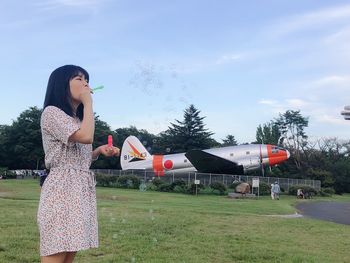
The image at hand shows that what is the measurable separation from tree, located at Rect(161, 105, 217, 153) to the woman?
212ft

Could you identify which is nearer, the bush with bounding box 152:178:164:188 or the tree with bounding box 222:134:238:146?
the bush with bounding box 152:178:164:188

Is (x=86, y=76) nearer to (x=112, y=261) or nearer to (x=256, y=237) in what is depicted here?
(x=112, y=261)

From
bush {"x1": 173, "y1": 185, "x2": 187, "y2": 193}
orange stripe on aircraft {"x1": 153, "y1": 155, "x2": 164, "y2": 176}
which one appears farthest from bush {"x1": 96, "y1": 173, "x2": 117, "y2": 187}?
bush {"x1": 173, "y1": 185, "x2": 187, "y2": 193}

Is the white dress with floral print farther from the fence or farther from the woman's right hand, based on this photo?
the fence

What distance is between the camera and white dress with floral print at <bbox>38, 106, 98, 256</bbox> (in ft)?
9.85

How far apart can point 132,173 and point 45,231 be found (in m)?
36.4

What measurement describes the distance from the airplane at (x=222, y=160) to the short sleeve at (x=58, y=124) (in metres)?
34.8

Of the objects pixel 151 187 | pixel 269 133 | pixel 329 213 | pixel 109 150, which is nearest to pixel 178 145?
pixel 269 133

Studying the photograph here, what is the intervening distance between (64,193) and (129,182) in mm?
32588

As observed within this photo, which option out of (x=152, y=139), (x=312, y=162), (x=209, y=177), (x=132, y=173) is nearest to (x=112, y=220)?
(x=209, y=177)

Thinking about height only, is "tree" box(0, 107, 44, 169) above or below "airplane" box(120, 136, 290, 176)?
above

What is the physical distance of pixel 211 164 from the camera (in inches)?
1576

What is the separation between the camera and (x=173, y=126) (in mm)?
71625

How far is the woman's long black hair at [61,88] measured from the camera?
127 inches
